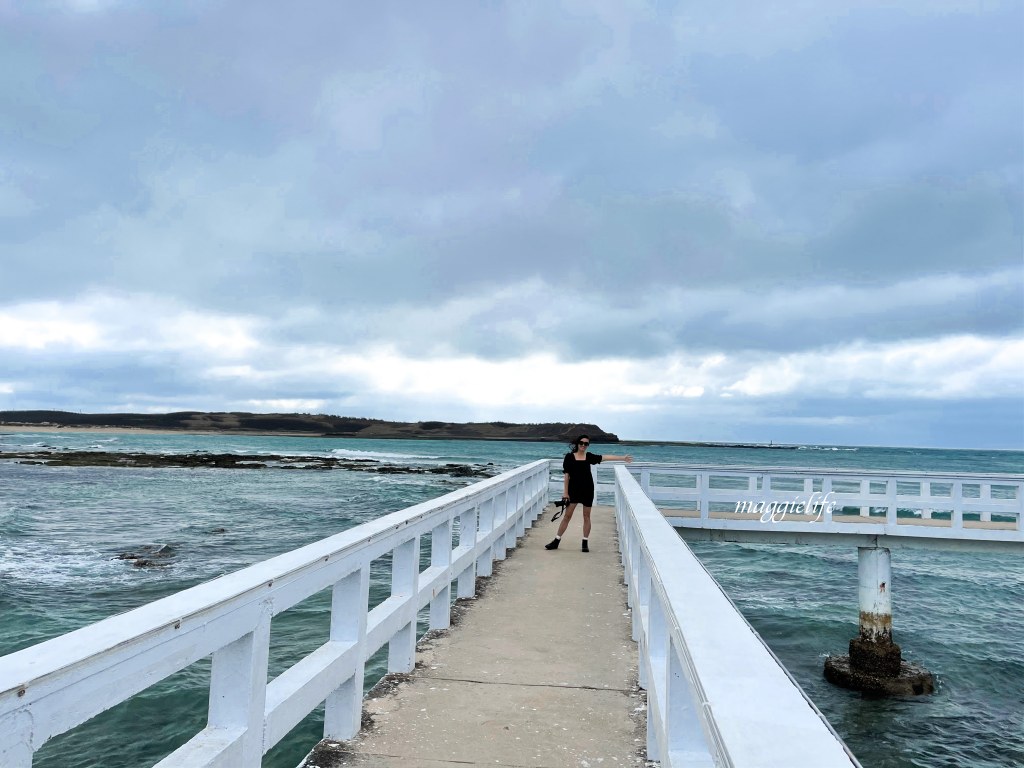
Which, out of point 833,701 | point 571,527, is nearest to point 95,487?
point 571,527

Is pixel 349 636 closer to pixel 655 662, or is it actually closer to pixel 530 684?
pixel 655 662

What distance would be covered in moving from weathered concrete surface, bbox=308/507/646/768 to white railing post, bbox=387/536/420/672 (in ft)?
0.51

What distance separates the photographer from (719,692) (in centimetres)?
183

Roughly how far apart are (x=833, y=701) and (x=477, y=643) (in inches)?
368

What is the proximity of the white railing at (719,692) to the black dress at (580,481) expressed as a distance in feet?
24.0

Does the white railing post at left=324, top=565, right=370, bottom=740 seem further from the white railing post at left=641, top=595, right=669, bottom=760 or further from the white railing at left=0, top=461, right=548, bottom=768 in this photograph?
the white railing post at left=641, top=595, right=669, bottom=760

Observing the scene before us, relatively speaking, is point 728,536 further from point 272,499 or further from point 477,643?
point 272,499

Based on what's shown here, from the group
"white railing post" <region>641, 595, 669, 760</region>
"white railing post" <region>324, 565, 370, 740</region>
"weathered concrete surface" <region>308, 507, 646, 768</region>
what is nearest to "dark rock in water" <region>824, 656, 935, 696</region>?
"weathered concrete surface" <region>308, 507, 646, 768</region>


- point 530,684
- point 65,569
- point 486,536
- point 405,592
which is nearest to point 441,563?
point 405,592

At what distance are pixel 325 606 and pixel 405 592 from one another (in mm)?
10060

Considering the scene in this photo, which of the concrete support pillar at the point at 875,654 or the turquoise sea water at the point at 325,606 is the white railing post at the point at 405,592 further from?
the concrete support pillar at the point at 875,654

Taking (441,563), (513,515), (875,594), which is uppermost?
(441,563)

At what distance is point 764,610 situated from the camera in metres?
18.6

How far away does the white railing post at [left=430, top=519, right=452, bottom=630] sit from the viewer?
19.9 feet
